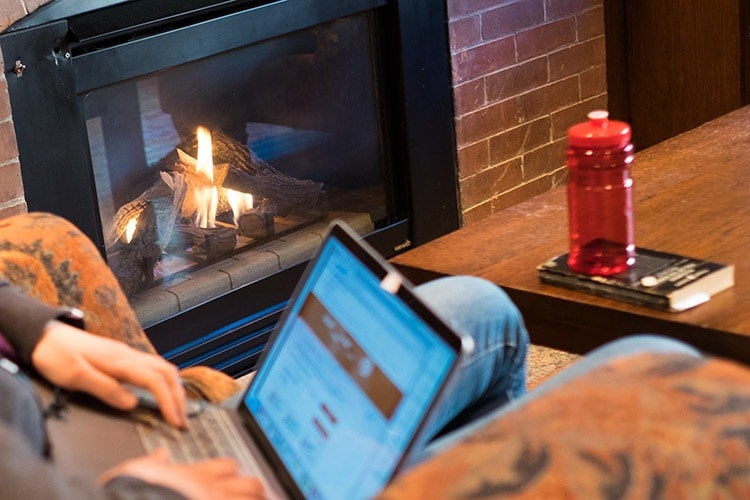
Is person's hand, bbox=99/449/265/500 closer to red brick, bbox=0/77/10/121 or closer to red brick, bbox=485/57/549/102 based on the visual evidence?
red brick, bbox=0/77/10/121

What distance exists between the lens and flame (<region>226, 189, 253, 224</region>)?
2.54 meters

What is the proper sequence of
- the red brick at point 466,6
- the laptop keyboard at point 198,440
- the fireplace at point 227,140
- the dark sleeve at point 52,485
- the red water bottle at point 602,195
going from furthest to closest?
the red brick at point 466,6 → the fireplace at point 227,140 → the red water bottle at point 602,195 → the laptop keyboard at point 198,440 → the dark sleeve at point 52,485

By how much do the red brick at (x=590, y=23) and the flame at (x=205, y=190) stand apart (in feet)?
3.60

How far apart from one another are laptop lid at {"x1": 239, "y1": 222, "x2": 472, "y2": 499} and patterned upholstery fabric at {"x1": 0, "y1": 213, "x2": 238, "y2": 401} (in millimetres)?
255

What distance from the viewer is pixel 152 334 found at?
233cm

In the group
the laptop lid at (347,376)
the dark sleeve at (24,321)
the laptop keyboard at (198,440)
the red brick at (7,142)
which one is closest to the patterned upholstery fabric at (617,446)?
the laptop lid at (347,376)

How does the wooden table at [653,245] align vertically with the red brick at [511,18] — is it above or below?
below

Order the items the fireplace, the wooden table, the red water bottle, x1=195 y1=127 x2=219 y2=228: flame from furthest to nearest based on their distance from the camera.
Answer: x1=195 y1=127 x2=219 y2=228: flame → the fireplace → the red water bottle → the wooden table

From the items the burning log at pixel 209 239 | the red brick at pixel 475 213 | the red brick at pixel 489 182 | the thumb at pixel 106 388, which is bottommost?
the red brick at pixel 475 213

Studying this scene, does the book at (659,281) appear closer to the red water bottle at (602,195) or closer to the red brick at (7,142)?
the red water bottle at (602,195)

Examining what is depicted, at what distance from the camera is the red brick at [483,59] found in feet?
9.11

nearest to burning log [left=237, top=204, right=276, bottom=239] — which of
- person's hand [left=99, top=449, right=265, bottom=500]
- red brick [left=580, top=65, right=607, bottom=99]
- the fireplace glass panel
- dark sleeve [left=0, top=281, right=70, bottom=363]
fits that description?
the fireplace glass panel

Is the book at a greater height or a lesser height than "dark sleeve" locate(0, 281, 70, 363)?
lesser

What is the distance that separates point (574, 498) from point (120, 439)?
62 centimetres
